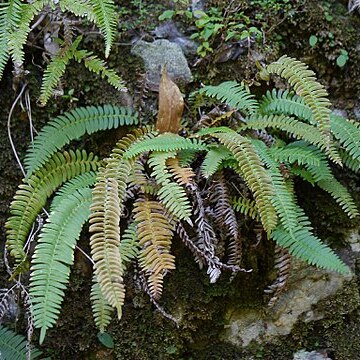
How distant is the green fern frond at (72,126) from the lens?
8.50ft

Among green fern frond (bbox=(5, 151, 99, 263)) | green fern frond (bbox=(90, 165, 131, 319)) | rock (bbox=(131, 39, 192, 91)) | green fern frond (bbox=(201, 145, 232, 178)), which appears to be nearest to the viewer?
green fern frond (bbox=(90, 165, 131, 319))

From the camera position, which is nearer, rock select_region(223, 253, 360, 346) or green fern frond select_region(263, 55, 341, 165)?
green fern frond select_region(263, 55, 341, 165)

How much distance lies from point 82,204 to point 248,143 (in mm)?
905

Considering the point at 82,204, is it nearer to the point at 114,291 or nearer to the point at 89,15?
the point at 114,291

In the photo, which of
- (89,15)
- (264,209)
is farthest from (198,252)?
(89,15)

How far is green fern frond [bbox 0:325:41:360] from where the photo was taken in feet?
8.13

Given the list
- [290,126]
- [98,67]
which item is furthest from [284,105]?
[98,67]

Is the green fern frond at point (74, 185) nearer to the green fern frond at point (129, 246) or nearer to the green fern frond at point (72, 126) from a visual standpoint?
the green fern frond at point (72, 126)

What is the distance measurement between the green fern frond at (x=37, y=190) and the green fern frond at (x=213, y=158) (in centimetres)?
62

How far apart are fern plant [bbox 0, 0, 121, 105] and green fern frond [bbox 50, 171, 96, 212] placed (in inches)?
17.9

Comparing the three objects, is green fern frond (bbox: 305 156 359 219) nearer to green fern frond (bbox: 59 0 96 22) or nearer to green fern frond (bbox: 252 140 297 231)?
green fern frond (bbox: 252 140 297 231)

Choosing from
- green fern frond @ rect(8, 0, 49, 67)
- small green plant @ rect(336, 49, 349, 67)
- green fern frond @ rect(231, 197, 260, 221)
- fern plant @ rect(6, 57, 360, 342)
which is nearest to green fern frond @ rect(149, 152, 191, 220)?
fern plant @ rect(6, 57, 360, 342)

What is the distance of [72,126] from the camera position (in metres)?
2.71

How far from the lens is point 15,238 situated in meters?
2.36
